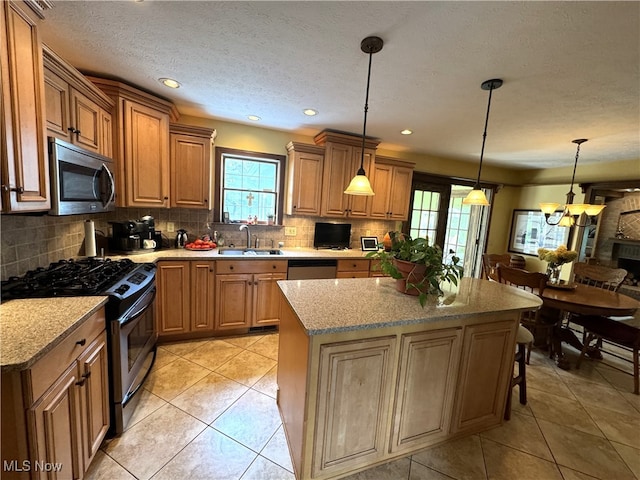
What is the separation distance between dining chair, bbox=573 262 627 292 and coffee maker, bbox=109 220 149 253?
5235 mm

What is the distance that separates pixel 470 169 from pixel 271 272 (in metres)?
3.98

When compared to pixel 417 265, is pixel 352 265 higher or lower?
lower

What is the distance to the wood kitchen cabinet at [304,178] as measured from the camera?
11.0 feet

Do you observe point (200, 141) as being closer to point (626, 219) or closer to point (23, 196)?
point (23, 196)

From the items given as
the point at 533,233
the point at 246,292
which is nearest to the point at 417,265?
the point at 246,292

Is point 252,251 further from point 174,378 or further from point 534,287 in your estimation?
point 534,287

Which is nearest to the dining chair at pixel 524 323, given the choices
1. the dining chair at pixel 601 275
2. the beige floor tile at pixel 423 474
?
the beige floor tile at pixel 423 474

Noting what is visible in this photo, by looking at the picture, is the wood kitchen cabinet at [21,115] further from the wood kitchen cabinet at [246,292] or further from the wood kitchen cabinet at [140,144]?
the wood kitchen cabinet at [246,292]

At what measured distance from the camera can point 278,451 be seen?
5.32 feet

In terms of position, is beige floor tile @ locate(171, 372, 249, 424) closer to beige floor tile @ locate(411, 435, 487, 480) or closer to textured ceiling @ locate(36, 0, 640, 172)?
beige floor tile @ locate(411, 435, 487, 480)

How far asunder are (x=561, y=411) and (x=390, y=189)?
2911 mm

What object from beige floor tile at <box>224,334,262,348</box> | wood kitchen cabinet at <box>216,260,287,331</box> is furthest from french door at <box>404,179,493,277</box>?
beige floor tile at <box>224,334,262,348</box>

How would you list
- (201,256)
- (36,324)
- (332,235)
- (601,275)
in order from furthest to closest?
1. (332,235)
2. (601,275)
3. (201,256)
4. (36,324)

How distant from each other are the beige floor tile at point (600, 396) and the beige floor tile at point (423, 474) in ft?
5.42
